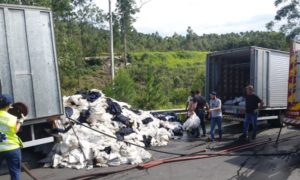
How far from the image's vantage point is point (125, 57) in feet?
146

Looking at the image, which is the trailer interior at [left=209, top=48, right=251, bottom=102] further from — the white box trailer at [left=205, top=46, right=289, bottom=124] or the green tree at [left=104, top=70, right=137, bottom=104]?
the green tree at [left=104, top=70, right=137, bottom=104]

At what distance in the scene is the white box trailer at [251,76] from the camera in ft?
38.1

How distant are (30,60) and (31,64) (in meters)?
0.08

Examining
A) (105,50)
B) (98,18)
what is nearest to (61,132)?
(98,18)

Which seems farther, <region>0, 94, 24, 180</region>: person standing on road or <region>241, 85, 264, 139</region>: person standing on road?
<region>241, 85, 264, 139</region>: person standing on road

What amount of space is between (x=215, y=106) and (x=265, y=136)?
2.06 meters

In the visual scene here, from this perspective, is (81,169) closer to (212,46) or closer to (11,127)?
(11,127)

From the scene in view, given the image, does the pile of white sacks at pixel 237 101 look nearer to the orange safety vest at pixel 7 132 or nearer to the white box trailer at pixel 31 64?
the white box trailer at pixel 31 64

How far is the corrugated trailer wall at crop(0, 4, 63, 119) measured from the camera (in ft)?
22.6

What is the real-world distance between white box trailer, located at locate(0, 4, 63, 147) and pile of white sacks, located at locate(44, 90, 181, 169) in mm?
581

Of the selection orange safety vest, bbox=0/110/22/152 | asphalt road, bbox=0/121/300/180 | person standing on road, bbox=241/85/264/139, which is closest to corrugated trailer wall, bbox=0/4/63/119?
asphalt road, bbox=0/121/300/180

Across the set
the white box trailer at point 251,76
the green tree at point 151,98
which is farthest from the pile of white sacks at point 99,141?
the green tree at point 151,98

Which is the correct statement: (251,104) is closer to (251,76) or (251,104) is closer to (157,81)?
(251,76)

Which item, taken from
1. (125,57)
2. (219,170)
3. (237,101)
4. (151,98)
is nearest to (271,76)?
(237,101)
